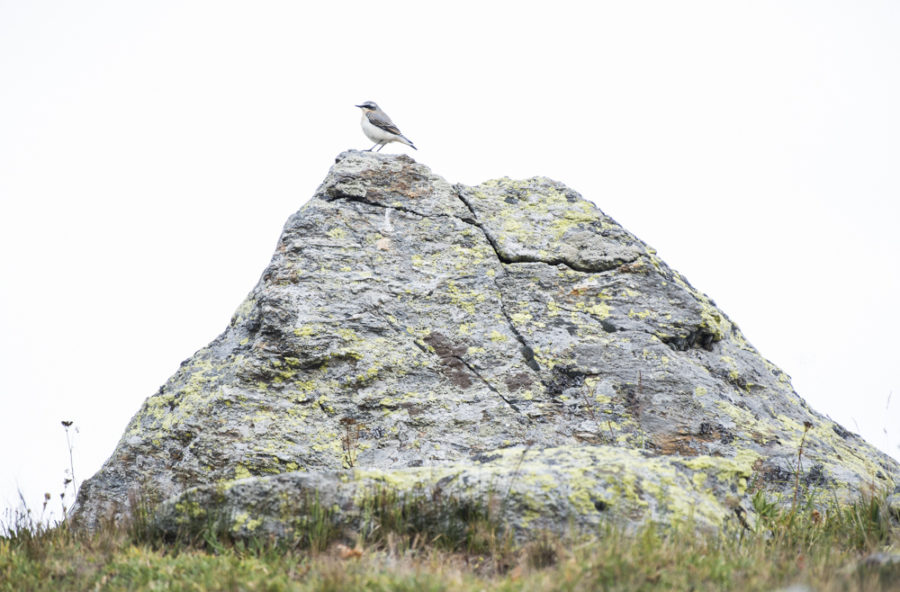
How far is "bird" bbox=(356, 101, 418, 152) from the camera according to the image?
11836 mm

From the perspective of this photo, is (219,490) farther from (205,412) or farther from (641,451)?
(641,451)

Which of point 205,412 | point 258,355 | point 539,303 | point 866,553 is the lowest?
point 866,553

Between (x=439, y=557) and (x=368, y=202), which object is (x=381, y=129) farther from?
(x=439, y=557)

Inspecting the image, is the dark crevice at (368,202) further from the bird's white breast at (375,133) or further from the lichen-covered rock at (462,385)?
the bird's white breast at (375,133)

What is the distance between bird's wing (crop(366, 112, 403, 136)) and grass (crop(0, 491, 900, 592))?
304 inches

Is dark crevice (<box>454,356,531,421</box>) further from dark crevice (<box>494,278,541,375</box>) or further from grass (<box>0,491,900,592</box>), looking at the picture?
grass (<box>0,491,900,592</box>)

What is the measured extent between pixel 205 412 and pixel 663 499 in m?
4.23

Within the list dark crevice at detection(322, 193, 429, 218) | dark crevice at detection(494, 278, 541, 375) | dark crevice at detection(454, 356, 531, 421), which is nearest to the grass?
dark crevice at detection(454, 356, 531, 421)

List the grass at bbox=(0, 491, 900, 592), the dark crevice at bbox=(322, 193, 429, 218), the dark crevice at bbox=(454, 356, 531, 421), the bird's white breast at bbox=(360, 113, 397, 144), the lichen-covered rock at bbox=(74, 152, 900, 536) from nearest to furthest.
→ the grass at bbox=(0, 491, 900, 592)
the lichen-covered rock at bbox=(74, 152, 900, 536)
the dark crevice at bbox=(454, 356, 531, 421)
the dark crevice at bbox=(322, 193, 429, 218)
the bird's white breast at bbox=(360, 113, 397, 144)

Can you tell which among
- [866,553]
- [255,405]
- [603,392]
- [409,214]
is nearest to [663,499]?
[866,553]

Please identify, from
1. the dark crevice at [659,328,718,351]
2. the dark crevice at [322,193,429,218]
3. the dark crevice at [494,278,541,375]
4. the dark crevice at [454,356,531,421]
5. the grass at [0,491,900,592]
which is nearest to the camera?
the grass at [0,491,900,592]

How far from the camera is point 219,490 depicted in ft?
17.7

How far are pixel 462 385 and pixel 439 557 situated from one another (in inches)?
100

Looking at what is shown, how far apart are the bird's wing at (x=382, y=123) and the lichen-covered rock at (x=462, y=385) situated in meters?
3.27
